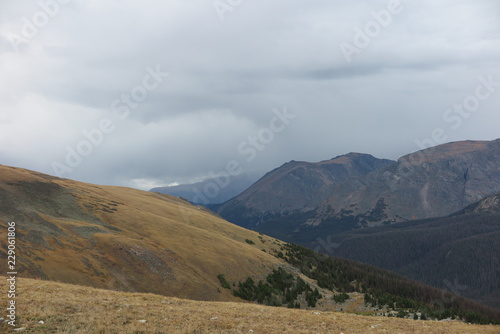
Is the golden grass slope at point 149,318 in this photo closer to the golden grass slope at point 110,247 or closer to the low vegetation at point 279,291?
the golden grass slope at point 110,247

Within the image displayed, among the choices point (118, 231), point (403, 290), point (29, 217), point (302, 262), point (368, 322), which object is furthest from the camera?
point (403, 290)

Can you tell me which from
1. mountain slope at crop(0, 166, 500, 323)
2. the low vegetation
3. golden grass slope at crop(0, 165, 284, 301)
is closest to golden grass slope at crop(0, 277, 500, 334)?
golden grass slope at crop(0, 165, 284, 301)

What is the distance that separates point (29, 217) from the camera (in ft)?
182

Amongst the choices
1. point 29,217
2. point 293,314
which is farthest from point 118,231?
point 293,314

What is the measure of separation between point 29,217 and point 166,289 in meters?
24.4

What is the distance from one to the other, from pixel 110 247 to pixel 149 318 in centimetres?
3451

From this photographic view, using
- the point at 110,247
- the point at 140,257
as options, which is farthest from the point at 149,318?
the point at 110,247

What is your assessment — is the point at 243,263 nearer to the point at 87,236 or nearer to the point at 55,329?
the point at 87,236

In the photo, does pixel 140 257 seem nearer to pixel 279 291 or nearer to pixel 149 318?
pixel 279 291

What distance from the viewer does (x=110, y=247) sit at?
180 feet

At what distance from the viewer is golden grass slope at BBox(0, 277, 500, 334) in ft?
69.1

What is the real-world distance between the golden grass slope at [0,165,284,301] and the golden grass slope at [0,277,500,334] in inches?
643

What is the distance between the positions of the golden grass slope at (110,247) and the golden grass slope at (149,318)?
1634 cm

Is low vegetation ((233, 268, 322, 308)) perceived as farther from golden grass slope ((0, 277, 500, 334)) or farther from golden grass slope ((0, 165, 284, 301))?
golden grass slope ((0, 277, 500, 334))
